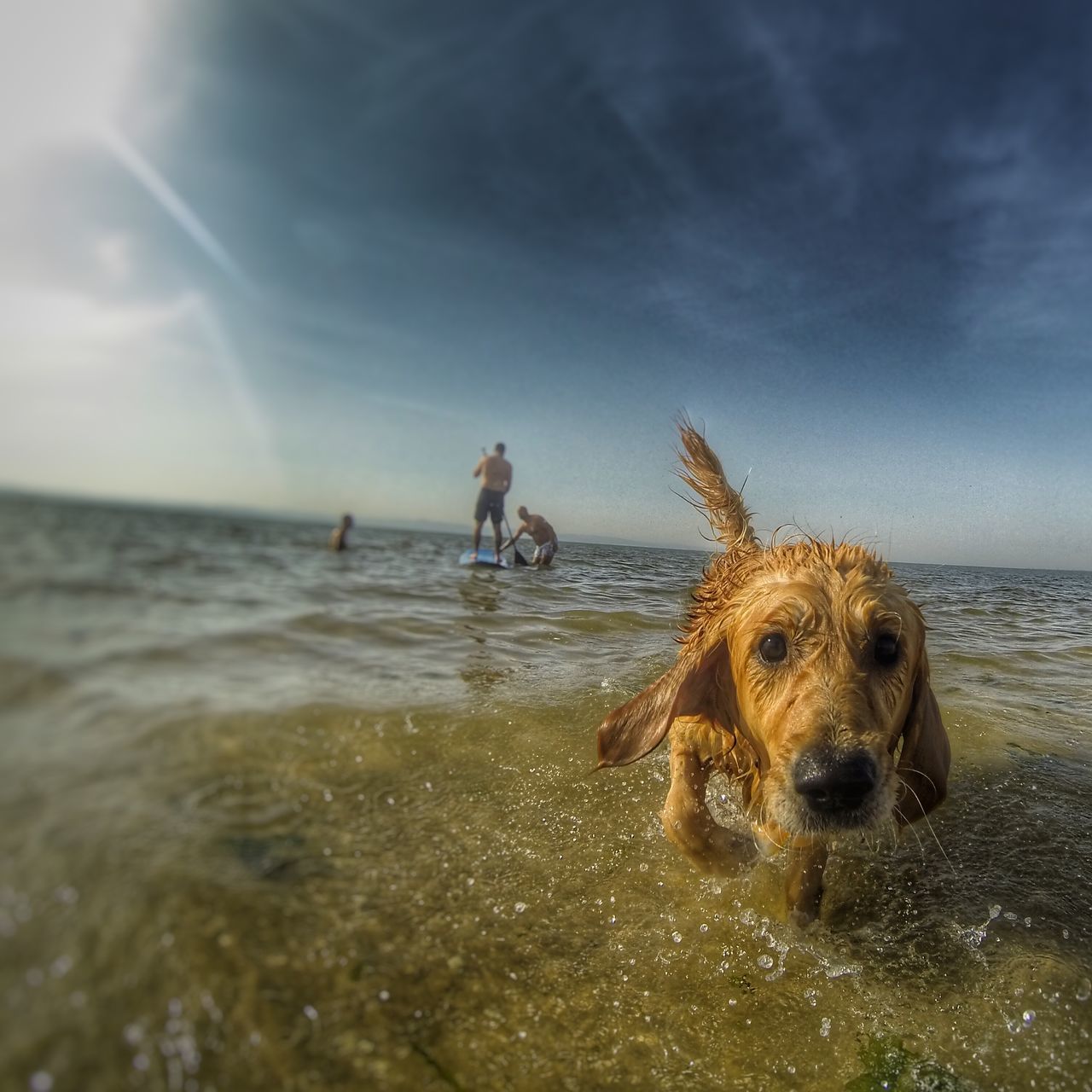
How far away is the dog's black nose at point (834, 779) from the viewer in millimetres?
2391

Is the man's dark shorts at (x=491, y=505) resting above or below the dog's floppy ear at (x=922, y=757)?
above

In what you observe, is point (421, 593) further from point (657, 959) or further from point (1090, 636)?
point (1090, 636)

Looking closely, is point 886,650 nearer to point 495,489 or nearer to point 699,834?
point 699,834

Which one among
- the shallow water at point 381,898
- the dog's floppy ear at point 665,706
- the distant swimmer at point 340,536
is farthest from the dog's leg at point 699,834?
the distant swimmer at point 340,536

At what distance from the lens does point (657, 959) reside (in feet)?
8.15

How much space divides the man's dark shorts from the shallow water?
31.5 ft

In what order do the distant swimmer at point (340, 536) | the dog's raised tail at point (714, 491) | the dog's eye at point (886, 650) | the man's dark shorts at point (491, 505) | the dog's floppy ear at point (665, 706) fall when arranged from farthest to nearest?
the man's dark shorts at point (491, 505) < the distant swimmer at point (340, 536) < the dog's raised tail at point (714, 491) < the dog's floppy ear at point (665, 706) < the dog's eye at point (886, 650)

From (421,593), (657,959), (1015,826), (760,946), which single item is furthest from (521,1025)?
(421,593)

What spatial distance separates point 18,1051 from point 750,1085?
6.19 feet

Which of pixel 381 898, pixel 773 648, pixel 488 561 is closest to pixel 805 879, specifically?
pixel 773 648

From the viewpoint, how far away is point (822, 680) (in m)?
2.74

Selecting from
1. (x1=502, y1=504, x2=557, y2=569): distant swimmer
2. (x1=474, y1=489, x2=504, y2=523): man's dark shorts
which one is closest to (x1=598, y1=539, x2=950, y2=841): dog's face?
(x1=474, y1=489, x2=504, y2=523): man's dark shorts

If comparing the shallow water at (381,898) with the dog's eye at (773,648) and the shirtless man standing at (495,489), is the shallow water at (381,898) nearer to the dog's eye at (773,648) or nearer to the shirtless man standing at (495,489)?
the dog's eye at (773,648)

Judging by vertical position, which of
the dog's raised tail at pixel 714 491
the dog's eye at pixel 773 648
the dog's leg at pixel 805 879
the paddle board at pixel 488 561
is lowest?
the dog's leg at pixel 805 879
